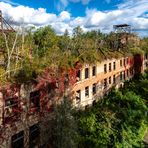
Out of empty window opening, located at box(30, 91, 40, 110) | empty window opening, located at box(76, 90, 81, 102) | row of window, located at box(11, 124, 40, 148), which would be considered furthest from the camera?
empty window opening, located at box(76, 90, 81, 102)

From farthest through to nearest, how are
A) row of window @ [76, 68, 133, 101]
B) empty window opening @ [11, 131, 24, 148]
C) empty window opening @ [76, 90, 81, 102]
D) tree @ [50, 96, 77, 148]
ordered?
row of window @ [76, 68, 133, 101], empty window opening @ [76, 90, 81, 102], tree @ [50, 96, 77, 148], empty window opening @ [11, 131, 24, 148]

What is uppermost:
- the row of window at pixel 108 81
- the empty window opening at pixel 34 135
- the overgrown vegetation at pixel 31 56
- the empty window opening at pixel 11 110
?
the overgrown vegetation at pixel 31 56

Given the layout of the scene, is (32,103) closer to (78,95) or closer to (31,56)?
(31,56)

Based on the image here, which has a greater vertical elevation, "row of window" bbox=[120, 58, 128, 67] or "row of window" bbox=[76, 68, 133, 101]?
"row of window" bbox=[120, 58, 128, 67]

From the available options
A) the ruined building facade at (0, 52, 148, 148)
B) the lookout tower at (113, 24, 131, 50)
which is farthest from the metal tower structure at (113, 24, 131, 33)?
the ruined building facade at (0, 52, 148, 148)

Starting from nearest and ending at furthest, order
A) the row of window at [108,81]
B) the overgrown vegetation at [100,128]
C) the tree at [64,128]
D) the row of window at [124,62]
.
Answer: the tree at [64,128] < the overgrown vegetation at [100,128] < the row of window at [108,81] < the row of window at [124,62]

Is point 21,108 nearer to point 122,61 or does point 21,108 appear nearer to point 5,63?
point 5,63

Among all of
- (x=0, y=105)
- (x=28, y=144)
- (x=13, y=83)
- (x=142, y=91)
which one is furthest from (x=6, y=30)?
(x=142, y=91)

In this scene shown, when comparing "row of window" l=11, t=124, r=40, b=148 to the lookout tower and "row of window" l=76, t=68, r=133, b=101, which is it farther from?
the lookout tower

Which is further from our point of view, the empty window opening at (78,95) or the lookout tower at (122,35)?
the lookout tower at (122,35)

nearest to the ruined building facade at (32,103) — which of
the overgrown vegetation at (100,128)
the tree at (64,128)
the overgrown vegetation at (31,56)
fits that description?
the overgrown vegetation at (31,56)

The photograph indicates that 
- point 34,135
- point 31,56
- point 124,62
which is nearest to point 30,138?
point 34,135

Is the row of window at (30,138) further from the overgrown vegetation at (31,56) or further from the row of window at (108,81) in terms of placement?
the row of window at (108,81)

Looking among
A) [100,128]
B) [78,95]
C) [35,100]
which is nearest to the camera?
[35,100]
